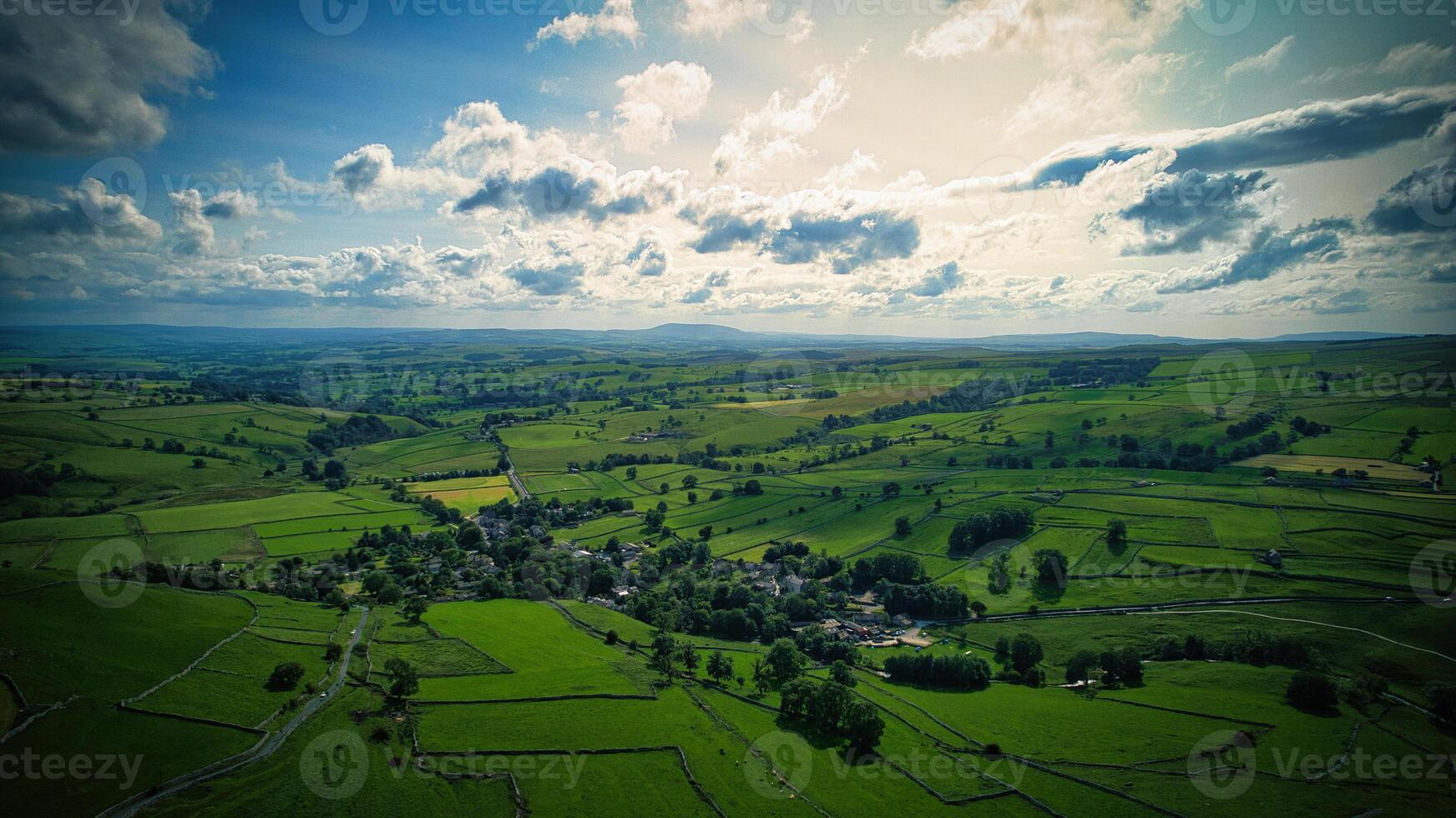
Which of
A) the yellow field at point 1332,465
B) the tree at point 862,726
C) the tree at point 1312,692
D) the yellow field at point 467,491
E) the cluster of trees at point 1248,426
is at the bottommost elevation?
the yellow field at point 467,491

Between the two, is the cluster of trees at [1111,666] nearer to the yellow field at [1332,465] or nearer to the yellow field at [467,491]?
the yellow field at [1332,465]

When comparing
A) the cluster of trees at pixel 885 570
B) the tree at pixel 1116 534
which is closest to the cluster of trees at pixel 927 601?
the cluster of trees at pixel 885 570

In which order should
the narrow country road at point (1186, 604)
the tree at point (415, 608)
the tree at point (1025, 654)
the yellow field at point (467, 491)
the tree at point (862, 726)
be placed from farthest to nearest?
the yellow field at point (467, 491) < the tree at point (415, 608) < the narrow country road at point (1186, 604) < the tree at point (1025, 654) < the tree at point (862, 726)

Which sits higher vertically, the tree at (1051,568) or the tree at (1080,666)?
the tree at (1051,568)

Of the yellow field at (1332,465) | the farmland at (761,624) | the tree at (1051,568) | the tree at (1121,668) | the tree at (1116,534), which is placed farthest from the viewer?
the yellow field at (1332,465)

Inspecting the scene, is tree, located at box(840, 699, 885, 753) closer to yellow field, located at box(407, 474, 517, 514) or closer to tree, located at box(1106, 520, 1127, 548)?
tree, located at box(1106, 520, 1127, 548)

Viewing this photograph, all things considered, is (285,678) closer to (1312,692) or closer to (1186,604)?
(1312,692)

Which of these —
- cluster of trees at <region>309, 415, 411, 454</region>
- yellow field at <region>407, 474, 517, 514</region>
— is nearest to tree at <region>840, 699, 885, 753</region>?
yellow field at <region>407, 474, 517, 514</region>
